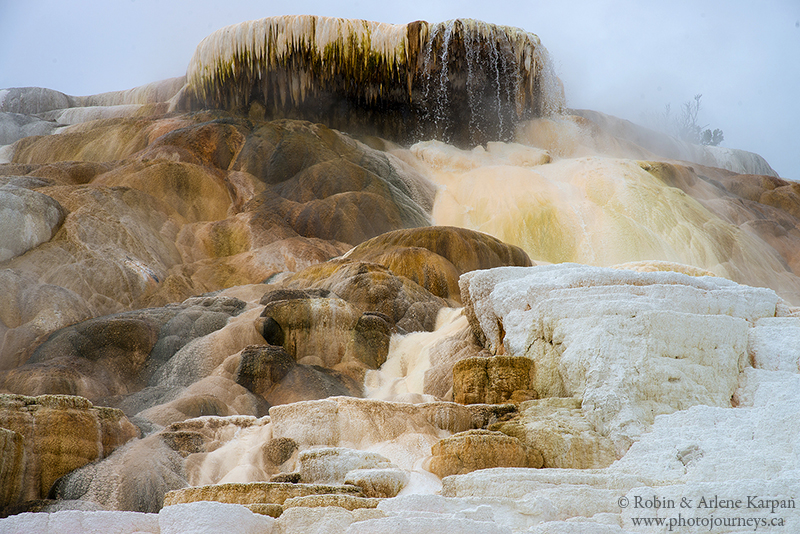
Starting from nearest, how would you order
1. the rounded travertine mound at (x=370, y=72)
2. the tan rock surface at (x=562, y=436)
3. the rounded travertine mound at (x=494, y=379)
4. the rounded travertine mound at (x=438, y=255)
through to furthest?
the tan rock surface at (x=562, y=436) < the rounded travertine mound at (x=494, y=379) < the rounded travertine mound at (x=438, y=255) < the rounded travertine mound at (x=370, y=72)

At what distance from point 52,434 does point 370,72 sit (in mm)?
15832

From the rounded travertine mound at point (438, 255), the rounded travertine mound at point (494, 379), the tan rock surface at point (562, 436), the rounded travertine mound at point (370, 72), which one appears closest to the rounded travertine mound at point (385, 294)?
the rounded travertine mound at point (438, 255)

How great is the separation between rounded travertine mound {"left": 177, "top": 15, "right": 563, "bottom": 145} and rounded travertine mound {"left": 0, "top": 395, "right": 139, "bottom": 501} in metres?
15.2

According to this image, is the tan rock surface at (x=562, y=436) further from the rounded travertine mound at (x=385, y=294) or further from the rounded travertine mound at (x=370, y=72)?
the rounded travertine mound at (x=370, y=72)

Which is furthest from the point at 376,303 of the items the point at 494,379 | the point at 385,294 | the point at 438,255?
the point at 494,379

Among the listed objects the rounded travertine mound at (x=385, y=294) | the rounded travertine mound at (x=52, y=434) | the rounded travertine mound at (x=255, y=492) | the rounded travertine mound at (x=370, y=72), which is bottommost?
the rounded travertine mound at (x=385, y=294)

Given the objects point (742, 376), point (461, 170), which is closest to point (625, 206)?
point (461, 170)

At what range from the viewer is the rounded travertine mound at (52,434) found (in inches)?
235

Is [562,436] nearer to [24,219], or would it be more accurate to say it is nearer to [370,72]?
[24,219]

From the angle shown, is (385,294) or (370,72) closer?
(385,294)

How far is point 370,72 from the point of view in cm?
2028

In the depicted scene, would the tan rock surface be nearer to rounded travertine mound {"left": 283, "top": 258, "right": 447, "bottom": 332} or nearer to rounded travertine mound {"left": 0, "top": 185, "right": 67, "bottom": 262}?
rounded travertine mound {"left": 283, "top": 258, "right": 447, "bottom": 332}

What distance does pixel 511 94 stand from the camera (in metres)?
21.3

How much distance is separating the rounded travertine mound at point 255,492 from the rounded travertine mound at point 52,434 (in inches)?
67.9
